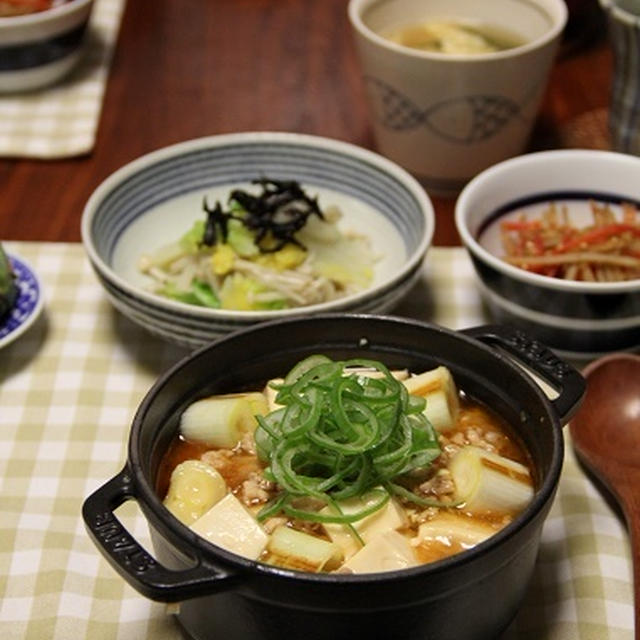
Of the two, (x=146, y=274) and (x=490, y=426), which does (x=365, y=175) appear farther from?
(x=490, y=426)

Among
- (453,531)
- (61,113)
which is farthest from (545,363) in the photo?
(61,113)

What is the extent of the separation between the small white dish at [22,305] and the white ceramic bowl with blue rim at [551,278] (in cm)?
69

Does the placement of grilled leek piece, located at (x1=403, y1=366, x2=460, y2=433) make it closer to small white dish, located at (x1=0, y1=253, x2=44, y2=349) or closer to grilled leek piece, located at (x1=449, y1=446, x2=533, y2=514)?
grilled leek piece, located at (x1=449, y1=446, x2=533, y2=514)

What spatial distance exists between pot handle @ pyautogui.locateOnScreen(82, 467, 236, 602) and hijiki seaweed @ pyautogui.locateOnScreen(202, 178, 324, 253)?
77cm

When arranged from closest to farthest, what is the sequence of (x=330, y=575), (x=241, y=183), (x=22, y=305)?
(x=330, y=575) < (x=22, y=305) < (x=241, y=183)

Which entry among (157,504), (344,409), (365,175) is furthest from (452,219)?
(157,504)

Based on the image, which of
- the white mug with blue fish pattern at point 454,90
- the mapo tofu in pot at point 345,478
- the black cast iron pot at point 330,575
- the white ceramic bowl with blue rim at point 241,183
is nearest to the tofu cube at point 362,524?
the mapo tofu in pot at point 345,478

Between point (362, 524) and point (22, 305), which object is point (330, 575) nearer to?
point (362, 524)

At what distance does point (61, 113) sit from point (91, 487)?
1.21 meters

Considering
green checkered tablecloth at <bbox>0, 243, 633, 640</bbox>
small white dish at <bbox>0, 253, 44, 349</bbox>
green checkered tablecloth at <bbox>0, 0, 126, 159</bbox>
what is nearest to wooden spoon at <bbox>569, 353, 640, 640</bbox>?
green checkered tablecloth at <bbox>0, 243, 633, 640</bbox>

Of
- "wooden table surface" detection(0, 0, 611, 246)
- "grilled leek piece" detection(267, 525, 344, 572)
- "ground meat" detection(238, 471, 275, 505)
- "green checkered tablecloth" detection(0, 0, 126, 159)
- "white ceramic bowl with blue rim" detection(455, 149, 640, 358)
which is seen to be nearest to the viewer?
"grilled leek piece" detection(267, 525, 344, 572)

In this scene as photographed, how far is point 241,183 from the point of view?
6.28 feet

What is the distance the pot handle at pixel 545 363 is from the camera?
1.16 meters

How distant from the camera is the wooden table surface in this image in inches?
82.0
